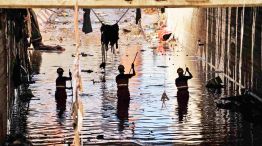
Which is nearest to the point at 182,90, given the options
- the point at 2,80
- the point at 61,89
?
the point at 61,89

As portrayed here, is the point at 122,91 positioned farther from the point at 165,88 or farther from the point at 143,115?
the point at 165,88


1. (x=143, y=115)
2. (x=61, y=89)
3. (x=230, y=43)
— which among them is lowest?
(x=143, y=115)

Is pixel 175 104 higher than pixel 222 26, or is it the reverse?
pixel 222 26

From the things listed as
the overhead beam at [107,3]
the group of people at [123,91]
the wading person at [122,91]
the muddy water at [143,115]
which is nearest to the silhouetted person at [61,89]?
the group of people at [123,91]

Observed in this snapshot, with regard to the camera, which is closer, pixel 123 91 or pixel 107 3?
pixel 107 3

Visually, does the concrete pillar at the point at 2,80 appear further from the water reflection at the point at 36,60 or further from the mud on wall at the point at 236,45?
the water reflection at the point at 36,60

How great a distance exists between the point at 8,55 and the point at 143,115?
460cm

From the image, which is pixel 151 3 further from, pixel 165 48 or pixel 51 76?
pixel 165 48

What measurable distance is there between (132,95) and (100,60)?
10.7 meters

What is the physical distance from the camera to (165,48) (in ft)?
134

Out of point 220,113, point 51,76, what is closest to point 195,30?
point 51,76

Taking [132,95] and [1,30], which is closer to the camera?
[1,30]

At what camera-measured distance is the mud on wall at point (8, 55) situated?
16.5 metres

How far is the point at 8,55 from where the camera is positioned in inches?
785
